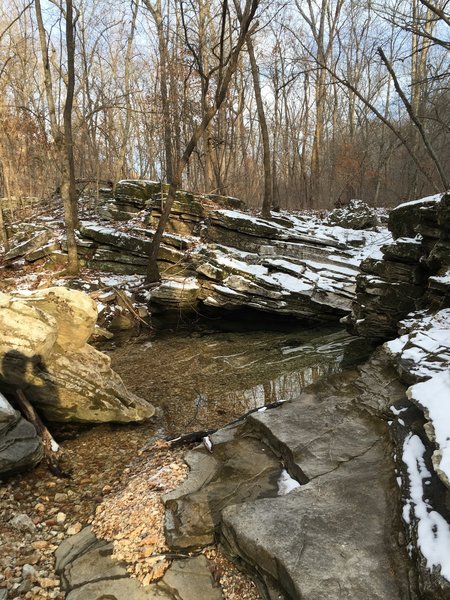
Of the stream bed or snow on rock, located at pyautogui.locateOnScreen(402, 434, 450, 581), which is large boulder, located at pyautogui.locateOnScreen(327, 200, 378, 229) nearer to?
the stream bed

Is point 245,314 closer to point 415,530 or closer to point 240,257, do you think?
point 240,257

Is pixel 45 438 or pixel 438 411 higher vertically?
pixel 438 411

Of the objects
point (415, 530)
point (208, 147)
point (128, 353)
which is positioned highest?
point (208, 147)

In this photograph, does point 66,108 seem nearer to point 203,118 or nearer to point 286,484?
point 203,118

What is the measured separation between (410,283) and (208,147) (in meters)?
12.6

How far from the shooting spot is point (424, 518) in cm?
247

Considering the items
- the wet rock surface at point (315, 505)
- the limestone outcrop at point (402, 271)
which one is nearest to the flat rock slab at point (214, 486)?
the wet rock surface at point (315, 505)

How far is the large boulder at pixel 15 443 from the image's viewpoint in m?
4.02

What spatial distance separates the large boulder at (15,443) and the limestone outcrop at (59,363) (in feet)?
2.60

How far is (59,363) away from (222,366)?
3.35 m

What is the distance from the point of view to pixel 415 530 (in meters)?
2.44

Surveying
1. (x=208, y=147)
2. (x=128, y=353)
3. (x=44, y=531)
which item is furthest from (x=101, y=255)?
(x=44, y=531)

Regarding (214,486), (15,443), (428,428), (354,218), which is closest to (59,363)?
(15,443)

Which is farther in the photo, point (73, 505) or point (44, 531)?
point (73, 505)
